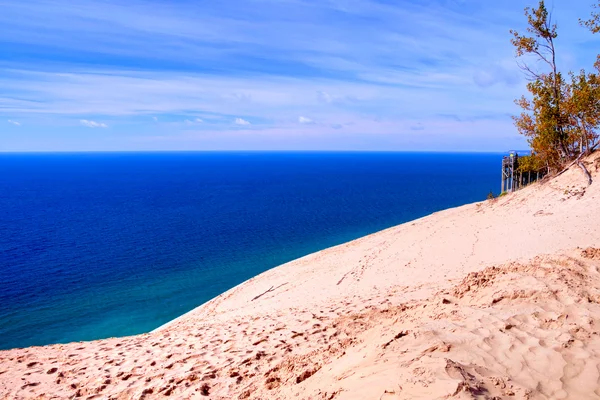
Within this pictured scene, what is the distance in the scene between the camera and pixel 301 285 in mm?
19203

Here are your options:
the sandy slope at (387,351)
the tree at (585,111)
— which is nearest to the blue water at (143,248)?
the sandy slope at (387,351)

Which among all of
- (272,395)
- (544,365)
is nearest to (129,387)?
(272,395)

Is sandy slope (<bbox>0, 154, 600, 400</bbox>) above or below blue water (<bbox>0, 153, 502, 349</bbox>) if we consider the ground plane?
above

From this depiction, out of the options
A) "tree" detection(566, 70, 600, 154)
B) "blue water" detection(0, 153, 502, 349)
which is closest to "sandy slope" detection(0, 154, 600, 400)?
"tree" detection(566, 70, 600, 154)

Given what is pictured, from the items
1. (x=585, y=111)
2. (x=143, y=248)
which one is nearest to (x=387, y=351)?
(x=585, y=111)

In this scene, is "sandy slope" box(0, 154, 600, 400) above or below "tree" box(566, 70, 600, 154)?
below

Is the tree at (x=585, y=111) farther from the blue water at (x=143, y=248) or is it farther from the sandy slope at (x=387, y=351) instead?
the blue water at (x=143, y=248)

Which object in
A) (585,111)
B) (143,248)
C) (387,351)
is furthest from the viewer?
(143,248)

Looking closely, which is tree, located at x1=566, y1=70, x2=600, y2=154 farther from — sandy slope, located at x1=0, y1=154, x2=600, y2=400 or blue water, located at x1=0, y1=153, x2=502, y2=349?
blue water, located at x1=0, y1=153, x2=502, y2=349

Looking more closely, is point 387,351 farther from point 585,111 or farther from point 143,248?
point 143,248

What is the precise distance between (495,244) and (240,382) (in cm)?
1416

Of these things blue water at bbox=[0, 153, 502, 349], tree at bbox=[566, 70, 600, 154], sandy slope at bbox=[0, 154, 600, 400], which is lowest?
blue water at bbox=[0, 153, 502, 349]

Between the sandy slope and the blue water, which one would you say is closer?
the sandy slope

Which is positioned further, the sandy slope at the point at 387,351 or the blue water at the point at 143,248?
the blue water at the point at 143,248
